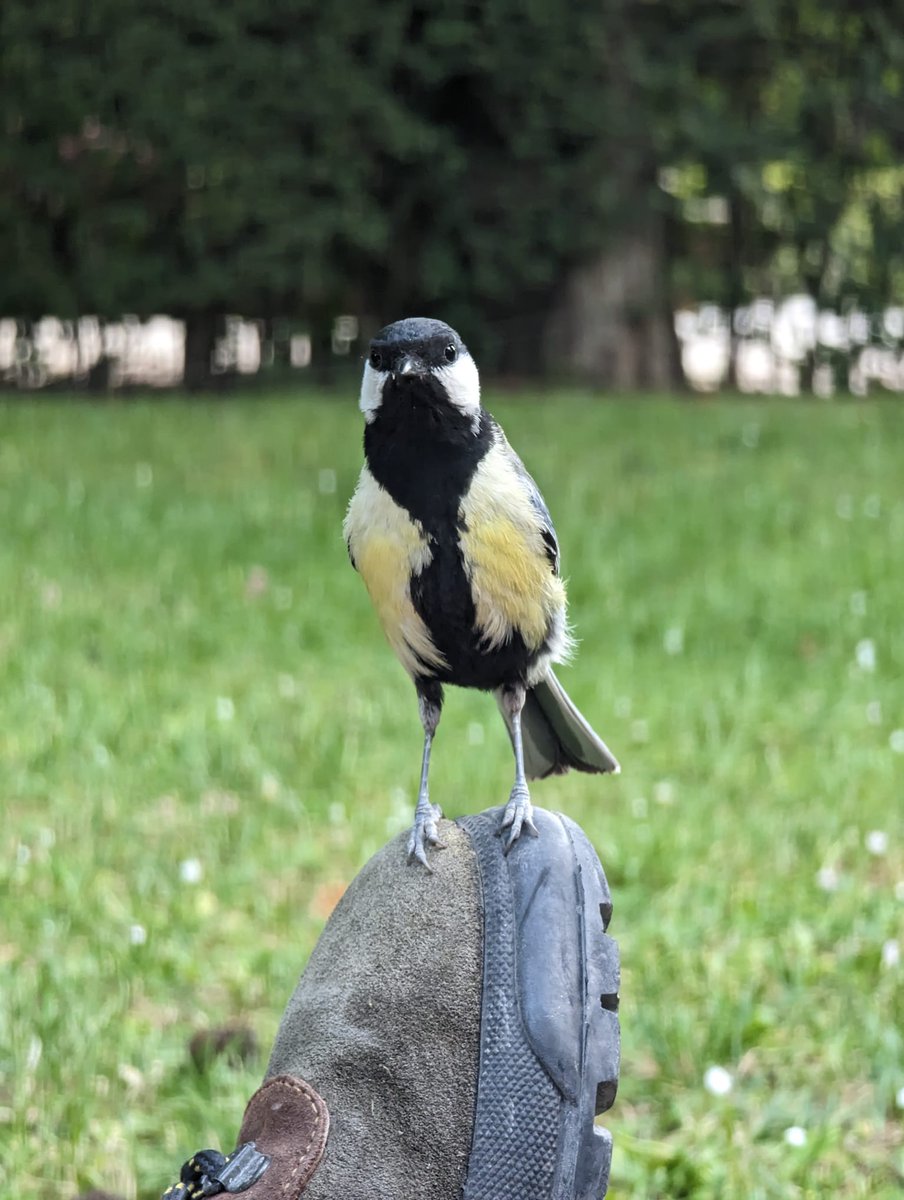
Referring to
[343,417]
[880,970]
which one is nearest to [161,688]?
[880,970]

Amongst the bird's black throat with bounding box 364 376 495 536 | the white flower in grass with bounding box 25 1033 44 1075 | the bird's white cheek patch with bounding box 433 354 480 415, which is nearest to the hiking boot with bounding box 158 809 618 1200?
the bird's black throat with bounding box 364 376 495 536

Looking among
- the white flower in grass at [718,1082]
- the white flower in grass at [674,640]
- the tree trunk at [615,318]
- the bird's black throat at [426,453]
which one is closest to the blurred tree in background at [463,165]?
the tree trunk at [615,318]

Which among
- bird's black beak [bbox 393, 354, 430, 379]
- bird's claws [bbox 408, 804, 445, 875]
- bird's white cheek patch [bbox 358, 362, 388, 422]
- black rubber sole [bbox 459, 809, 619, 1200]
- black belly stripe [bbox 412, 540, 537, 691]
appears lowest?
black rubber sole [bbox 459, 809, 619, 1200]

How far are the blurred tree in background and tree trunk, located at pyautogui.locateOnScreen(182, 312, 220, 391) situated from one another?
0.03 metres

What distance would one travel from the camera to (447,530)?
5.38ft

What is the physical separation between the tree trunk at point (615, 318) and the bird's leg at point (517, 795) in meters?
9.17

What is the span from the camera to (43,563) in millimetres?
5480

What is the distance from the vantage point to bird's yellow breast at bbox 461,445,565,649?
166 cm

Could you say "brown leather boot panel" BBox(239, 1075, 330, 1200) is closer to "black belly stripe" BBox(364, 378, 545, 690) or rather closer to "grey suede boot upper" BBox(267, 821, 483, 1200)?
"grey suede boot upper" BBox(267, 821, 483, 1200)

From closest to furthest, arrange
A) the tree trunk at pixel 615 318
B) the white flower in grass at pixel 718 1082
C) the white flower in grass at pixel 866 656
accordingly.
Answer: the white flower in grass at pixel 718 1082 → the white flower in grass at pixel 866 656 → the tree trunk at pixel 615 318

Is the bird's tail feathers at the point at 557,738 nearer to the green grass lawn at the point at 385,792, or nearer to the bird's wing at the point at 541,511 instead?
the bird's wing at the point at 541,511

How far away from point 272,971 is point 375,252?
8052 mm

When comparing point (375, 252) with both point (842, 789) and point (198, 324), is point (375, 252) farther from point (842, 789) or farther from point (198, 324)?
point (842, 789)

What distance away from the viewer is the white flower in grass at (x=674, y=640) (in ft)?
15.6
